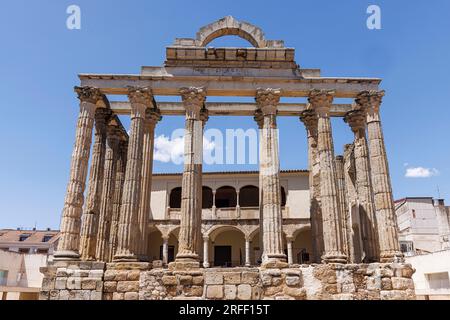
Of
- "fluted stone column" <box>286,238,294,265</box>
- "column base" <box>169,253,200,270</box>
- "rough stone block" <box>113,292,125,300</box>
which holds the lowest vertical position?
"rough stone block" <box>113,292,125,300</box>

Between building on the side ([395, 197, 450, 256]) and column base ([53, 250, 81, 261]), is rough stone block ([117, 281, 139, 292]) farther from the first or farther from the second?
building on the side ([395, 197, 450, 256])

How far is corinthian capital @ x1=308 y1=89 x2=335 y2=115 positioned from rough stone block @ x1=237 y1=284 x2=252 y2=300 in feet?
26.2

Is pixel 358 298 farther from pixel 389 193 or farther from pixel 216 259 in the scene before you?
pixel 216 259

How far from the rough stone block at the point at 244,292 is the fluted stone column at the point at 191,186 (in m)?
1.83

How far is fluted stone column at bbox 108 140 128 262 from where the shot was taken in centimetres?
1773

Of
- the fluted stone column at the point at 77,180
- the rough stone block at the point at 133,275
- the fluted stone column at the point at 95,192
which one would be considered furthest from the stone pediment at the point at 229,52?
the rough stone block at the point at 133,275

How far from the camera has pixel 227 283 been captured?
42.0 ft

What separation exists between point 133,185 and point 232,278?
17.7 feet

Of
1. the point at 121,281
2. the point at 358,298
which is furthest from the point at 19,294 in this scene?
the point at 358,298

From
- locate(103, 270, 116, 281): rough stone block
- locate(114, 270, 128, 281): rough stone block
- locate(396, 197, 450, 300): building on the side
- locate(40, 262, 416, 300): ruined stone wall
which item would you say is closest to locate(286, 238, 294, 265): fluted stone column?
locate(396, 197, 450, 300): building on the side

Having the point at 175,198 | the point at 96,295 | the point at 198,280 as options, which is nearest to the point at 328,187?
the point at 198,280

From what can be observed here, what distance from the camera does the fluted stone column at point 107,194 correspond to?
677 inches

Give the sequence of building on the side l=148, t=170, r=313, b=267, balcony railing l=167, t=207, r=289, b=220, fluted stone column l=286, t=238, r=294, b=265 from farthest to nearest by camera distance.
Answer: balcony railing l=167, t=207, r=289, b=220 → building on the side l=148, t=170, r=313, b=267 → fluted stone column l=286, t=238, r=294, b=265

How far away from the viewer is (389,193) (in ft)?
49.3
